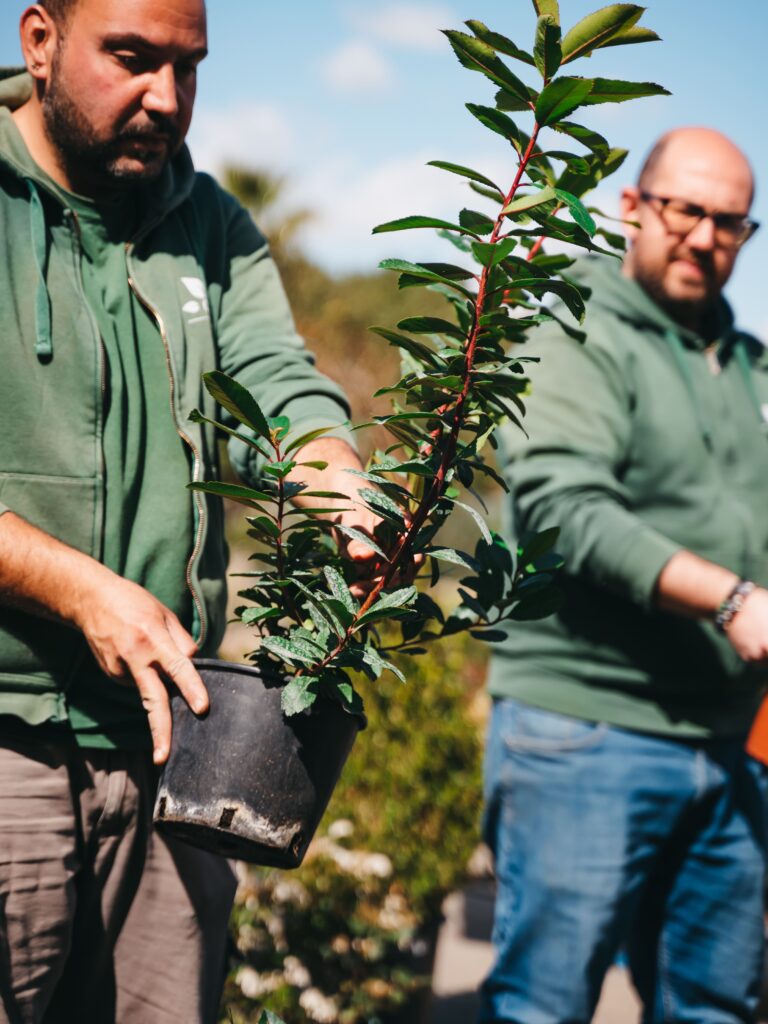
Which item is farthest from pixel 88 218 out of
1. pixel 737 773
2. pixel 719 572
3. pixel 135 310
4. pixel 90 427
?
pixel 737 773

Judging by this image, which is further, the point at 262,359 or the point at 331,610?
the point at 262,359

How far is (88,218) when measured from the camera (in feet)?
6.25

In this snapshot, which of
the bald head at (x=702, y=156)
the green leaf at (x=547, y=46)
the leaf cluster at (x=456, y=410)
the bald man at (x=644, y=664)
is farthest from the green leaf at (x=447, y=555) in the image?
the bald head at (x=702, y=156)

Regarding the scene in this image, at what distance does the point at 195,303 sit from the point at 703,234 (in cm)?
146

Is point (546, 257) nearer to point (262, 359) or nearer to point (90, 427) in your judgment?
point (262, 359)

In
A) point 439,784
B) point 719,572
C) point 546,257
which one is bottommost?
A: point 439,784

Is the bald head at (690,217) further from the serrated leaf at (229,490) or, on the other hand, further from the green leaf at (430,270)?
the serrated leaf at (229,490)

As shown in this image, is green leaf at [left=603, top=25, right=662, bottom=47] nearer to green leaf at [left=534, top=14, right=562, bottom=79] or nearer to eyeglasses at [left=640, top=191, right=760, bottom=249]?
green leaf at [left=534, top=14, right=562, bottom=79]

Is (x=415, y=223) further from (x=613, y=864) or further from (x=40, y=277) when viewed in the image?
(x=613, y=864)

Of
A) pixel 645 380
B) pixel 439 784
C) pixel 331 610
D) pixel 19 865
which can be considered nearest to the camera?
pixel 331 610

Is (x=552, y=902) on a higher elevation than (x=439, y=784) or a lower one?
higher

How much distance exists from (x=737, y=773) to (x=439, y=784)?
133 centimetres

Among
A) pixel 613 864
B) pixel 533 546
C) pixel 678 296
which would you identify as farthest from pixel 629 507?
pixel 533 546

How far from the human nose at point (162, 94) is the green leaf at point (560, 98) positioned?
0.73 m
